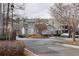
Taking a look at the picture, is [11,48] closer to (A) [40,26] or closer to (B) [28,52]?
(B) [28,52]

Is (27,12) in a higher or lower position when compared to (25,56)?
higher

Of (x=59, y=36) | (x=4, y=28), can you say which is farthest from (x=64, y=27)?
(x=4, y=28)

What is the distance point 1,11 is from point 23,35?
21.9 inches

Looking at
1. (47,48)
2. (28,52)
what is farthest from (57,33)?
(28,52)

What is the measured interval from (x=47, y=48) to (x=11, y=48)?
2.01 feet

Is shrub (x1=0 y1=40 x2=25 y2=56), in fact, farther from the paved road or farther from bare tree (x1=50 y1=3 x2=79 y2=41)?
bare tree (x1=50 y1=3 x2=79 y2=41)

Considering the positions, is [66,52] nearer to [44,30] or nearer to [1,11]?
[44,30]

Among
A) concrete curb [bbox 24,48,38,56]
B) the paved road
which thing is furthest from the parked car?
concrete curb [bbox 24,48,38,56]

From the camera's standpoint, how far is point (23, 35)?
38.5 feet

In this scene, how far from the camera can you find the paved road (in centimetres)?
1166

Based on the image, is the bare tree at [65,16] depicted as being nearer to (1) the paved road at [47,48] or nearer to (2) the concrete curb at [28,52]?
(1) the paved road at [47,48]

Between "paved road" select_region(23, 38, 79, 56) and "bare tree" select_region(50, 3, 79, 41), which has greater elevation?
"bare tree" select_region(50, 3, 79, 41)

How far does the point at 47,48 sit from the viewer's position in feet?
38.4

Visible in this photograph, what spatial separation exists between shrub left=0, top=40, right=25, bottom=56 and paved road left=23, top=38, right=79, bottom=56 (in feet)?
0.47
